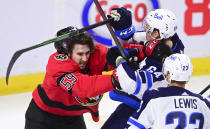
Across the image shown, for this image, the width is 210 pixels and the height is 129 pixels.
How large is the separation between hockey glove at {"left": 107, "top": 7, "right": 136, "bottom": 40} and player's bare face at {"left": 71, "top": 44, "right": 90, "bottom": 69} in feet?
0.61

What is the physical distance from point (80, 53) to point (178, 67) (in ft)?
1.94

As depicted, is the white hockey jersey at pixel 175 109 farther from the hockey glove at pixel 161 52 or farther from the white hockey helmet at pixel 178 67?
the hockey glove at pixel 161 52

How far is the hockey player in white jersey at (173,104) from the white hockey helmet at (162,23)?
26 cm

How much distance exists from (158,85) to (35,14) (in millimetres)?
2401

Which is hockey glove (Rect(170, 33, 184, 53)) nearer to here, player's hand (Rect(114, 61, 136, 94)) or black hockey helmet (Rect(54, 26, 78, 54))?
player's hand (Rect(114, 61, 136, 94))

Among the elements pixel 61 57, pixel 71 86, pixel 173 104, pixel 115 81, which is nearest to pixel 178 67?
pixel 173 104

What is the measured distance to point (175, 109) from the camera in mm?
1847

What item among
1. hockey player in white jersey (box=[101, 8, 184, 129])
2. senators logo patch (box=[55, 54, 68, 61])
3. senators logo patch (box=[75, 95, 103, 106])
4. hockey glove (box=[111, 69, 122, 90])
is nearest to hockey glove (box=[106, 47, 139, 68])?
hockey player in white jersey (box=[101, 8, 184, 129])

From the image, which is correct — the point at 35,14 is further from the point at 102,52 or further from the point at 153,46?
the point at 153,46

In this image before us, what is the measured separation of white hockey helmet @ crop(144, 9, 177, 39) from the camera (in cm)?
215

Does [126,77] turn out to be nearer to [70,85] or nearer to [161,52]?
[161,52]

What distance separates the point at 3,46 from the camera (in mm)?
4129

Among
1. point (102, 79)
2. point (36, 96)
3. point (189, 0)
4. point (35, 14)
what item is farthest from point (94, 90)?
point (189, 0)

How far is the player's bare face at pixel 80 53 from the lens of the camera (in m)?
2.23
